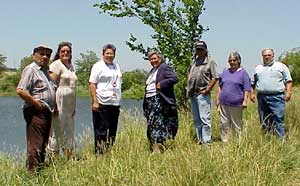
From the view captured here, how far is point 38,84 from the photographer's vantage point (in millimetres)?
5648

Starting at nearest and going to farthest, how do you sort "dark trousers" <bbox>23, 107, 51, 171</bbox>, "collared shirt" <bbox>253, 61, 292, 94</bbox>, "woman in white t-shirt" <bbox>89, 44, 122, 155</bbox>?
"dark trousers" <bbox>23, 107, 51, 171</bbox>, "woman in white t-shirt" <bbox>89, 44, 122, 155</bbox>, "collared shirt" <bbox>253, 61, 292, 94</bbox>

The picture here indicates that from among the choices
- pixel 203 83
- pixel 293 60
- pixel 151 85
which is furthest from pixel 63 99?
pixel 293 60

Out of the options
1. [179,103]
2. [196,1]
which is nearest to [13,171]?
[179,103]

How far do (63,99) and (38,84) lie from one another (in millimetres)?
693

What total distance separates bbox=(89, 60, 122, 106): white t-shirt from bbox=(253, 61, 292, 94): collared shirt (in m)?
2.27

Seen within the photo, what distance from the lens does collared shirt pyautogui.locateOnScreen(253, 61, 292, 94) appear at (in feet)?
23.7

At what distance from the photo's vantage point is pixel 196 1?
1028 centimetres

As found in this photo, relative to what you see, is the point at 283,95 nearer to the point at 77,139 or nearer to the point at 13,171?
the point at 77,139

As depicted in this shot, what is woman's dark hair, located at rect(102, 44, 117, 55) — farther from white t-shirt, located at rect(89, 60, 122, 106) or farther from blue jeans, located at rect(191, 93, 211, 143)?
blue jeans, located at rect(191, 93, 211, 143)

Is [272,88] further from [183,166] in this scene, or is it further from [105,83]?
[183,166]

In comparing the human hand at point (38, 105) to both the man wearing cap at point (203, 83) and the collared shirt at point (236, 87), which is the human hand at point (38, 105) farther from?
the collared shirt at point (236, 87)

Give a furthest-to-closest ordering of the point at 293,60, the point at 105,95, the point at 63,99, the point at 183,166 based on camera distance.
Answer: the point at 293,60
the point at 105,95
the point at 63,99
the point at 183,166

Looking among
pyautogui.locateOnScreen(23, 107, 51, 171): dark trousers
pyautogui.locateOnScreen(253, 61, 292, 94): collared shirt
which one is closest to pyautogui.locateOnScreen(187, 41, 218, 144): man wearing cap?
Result: pyautogui.locateOnScreen(253, 61, 292, 94): collared shirt

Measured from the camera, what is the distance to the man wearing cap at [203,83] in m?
7.01
